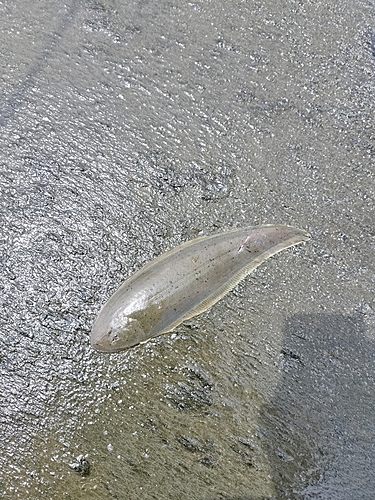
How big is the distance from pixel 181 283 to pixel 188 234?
0.39 meters

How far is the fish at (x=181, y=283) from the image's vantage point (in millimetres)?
2764

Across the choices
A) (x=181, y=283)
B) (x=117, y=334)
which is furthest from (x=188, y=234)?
(x=117, y=334)

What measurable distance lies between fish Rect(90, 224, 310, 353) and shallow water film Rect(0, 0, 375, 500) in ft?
0.28

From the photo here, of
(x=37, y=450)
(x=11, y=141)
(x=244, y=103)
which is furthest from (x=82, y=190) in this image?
(x=37, y=450)

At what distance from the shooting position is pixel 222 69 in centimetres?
372

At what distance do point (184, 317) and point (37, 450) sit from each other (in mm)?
1063

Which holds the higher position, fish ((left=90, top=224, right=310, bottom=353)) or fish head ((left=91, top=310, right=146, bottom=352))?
fish ((left=90, top=224, right=310, bottom=353))

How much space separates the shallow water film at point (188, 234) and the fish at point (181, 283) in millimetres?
85

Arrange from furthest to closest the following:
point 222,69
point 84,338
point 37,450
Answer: point 222,69 < point 84,338 < point 37,450

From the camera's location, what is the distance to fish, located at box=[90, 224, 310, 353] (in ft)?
9.07

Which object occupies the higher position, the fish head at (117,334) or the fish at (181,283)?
the fish at (181,283)

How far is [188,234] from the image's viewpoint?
313 centimetres

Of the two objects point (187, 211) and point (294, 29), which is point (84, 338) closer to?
point (187, 211)

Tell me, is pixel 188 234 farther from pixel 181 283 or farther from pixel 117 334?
pixel 117 334
